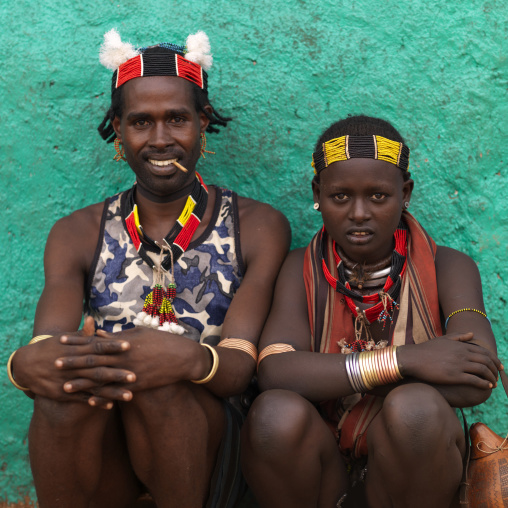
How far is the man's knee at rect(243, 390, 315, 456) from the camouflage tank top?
0.70 meters

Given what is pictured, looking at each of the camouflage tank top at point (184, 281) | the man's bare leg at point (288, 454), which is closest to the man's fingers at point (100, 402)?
the man's bare leg at point (288, 454)

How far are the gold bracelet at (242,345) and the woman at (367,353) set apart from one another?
68 mm

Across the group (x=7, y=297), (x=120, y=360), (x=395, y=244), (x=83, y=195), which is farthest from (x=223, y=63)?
(x=120, y=360)

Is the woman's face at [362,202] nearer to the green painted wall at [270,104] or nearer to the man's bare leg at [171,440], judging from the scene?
the green painted wall at [270,104]

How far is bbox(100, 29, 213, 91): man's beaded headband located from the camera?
135 inches

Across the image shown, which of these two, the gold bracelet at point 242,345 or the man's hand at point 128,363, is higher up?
the gold bracelet at point 242,345

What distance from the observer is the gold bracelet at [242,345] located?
3.12m

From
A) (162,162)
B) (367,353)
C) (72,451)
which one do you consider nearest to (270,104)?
(162,162)

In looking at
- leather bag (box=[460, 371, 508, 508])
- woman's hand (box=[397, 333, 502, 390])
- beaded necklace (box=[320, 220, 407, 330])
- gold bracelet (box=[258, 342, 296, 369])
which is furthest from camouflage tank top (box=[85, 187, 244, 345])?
leather bag (box=[460, 371, 508, 508])

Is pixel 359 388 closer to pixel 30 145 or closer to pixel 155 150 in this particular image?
pixel 155 150

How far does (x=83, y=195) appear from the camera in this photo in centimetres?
404

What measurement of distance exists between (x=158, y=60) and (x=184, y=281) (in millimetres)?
1040

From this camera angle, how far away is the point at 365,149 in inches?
123

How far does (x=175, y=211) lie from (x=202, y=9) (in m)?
1.20
